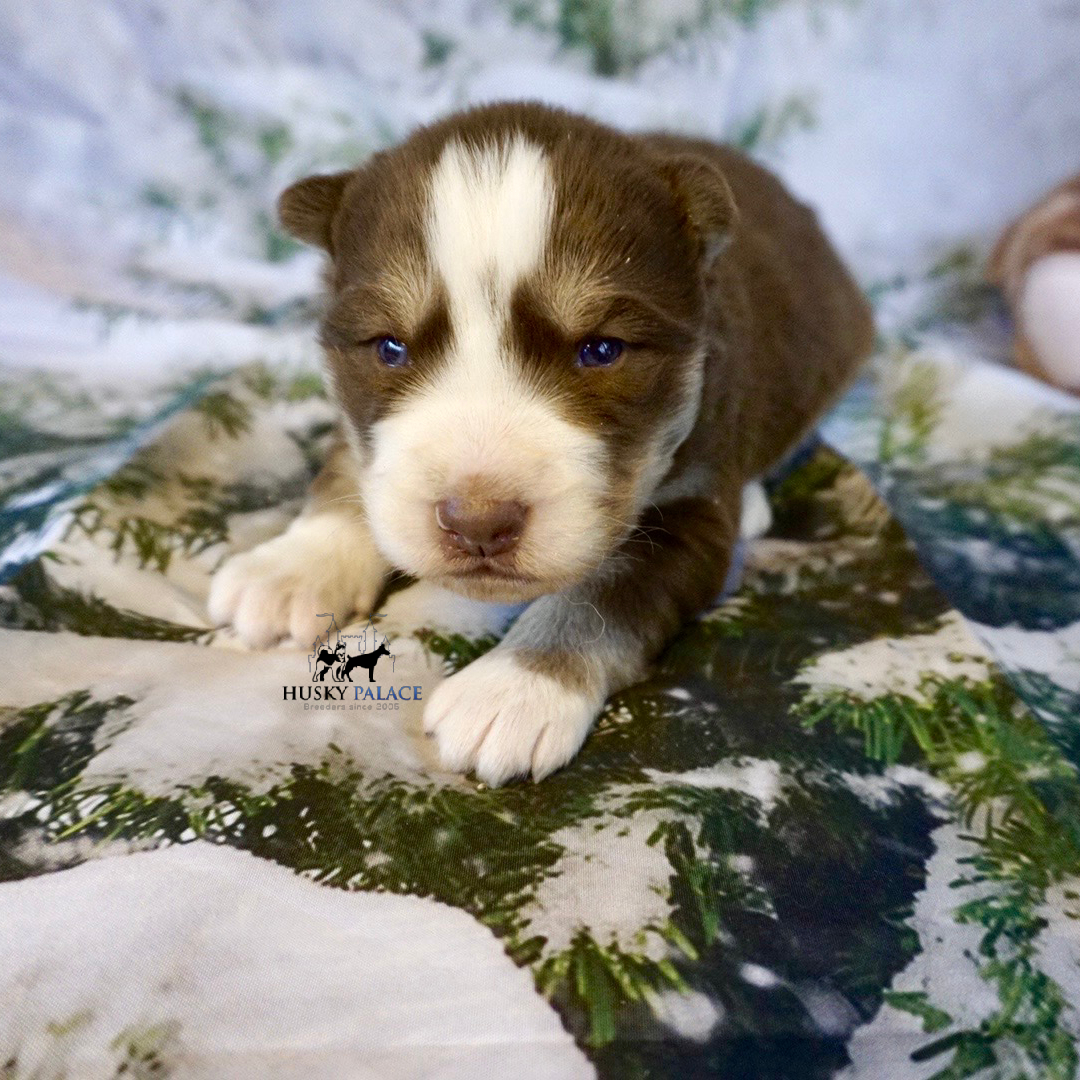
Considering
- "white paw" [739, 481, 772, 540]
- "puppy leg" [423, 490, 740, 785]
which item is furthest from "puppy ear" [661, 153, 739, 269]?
"white paw" [739, 481, 772, 540]

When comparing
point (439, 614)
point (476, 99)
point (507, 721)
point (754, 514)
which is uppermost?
point (476, 99)

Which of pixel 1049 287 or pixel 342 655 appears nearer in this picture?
pixel 342 655

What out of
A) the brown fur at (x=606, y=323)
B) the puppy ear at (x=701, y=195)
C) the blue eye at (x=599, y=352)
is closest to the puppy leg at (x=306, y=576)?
the brown fur at (x=606, y=323)

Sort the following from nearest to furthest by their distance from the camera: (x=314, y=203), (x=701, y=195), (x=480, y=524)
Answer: (x=480, y=524), (x=701, y=195), (x=314, y=203)

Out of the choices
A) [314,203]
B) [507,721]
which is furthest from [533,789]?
[314,203]

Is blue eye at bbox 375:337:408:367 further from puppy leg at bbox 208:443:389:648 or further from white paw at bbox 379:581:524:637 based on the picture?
white paw at bbox 379:581:524:637

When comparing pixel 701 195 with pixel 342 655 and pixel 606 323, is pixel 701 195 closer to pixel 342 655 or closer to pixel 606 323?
pixel 606 323
